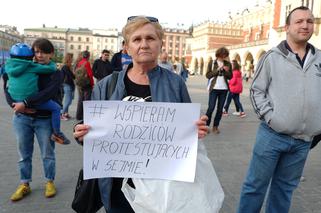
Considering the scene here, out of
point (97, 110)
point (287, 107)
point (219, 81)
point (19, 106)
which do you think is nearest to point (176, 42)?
point (219, 81)

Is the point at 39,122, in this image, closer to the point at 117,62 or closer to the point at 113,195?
the point at 113,195

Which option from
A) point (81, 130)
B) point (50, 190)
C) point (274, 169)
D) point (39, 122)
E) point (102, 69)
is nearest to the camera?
point (81, 130)

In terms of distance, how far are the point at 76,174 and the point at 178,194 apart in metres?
2.88

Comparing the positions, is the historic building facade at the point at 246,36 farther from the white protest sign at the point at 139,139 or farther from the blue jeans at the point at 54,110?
the white protest sign at the point at 139,139

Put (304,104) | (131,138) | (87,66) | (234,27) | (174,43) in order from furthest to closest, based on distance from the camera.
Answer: (174,43), (234,27), (87,66), (304,104), (131,138)

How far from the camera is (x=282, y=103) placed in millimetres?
2572

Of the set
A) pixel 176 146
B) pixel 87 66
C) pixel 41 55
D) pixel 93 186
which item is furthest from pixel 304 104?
pixel 87 66

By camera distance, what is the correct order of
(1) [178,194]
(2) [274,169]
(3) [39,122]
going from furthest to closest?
(3) [39,122] < (2) [274,169] < (1) [178,194]

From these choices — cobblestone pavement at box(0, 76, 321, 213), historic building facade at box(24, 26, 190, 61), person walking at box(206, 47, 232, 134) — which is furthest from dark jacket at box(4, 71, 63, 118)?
historic building facade at box(24, 26, 190, 61)

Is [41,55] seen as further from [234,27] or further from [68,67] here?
[234,27]

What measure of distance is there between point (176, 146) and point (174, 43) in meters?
135

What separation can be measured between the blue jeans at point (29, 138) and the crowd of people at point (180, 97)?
0.01m

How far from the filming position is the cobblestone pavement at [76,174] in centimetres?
347

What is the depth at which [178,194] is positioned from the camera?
5.93 feet
